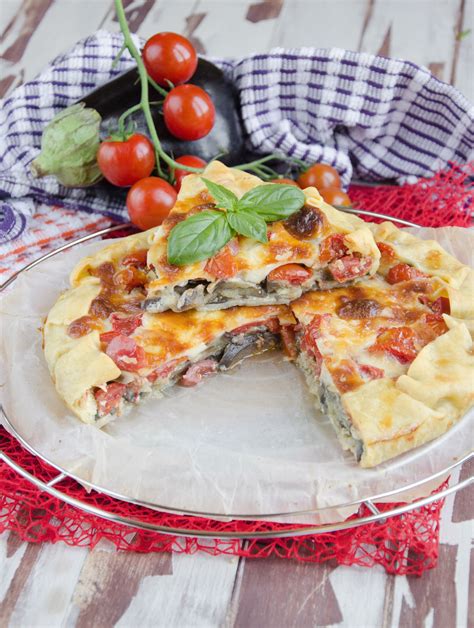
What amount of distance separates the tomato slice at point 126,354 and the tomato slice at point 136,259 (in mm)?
589

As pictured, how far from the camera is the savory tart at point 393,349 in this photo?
3.48 meters

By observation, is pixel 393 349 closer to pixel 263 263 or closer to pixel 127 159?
pixel 263 263

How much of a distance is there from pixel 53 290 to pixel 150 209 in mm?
760

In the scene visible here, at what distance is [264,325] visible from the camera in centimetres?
429

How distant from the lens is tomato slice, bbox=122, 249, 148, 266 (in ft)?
14.3

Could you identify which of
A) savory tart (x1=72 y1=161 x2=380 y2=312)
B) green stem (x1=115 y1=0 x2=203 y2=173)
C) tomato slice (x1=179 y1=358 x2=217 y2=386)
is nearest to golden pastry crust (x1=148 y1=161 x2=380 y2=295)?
savory tart (x1=72 y1=161 x2=380 y2=312)

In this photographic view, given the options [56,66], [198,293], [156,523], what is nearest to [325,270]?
[198,293]

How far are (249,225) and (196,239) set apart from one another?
0.28 meters

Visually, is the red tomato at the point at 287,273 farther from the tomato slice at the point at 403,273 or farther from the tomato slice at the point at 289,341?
the tomato slice at the point at 403,273

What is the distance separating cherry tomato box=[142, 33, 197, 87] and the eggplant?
0.48ft

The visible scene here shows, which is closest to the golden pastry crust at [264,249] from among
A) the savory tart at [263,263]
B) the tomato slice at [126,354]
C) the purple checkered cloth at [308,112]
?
the savory tart at [263,263]

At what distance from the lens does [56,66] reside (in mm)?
5367

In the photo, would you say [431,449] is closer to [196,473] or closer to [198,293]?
[196,473]

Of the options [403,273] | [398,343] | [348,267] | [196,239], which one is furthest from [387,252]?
[196,239]
